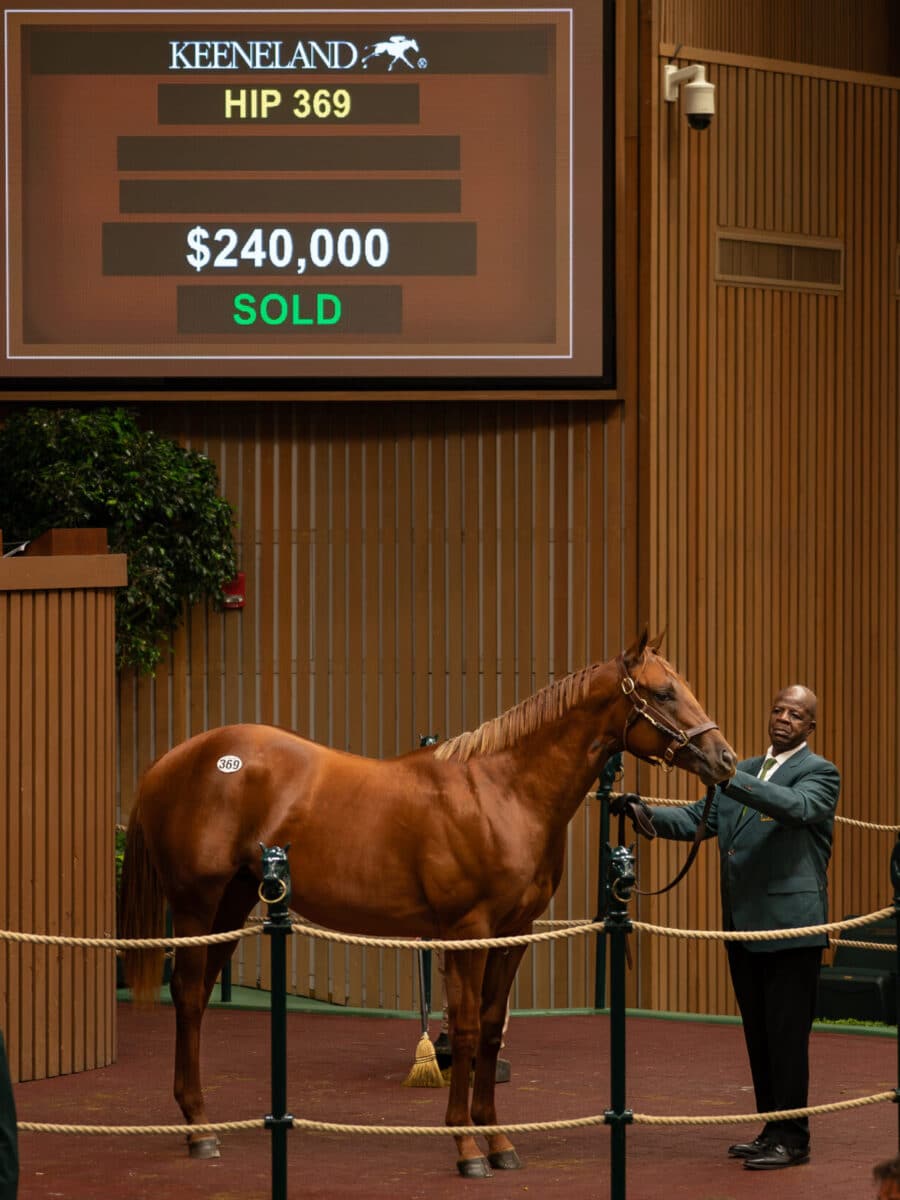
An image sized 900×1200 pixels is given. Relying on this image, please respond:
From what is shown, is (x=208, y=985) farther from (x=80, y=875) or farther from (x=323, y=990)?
(x=323, y=990)

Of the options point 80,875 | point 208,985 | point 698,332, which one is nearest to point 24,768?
point 80,875

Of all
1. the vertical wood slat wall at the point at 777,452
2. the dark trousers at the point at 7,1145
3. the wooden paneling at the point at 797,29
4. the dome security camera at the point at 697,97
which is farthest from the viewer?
the wooden paneling at the point at 797,29

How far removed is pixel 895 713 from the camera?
42.5 feet

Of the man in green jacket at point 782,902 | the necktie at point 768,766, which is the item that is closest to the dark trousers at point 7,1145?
the man in green jacket at point 782,902

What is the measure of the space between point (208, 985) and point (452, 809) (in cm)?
120

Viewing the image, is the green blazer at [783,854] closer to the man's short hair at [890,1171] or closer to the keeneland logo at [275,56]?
the man's short hair at [890,1171]

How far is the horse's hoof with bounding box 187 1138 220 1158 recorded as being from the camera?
667 centimetres

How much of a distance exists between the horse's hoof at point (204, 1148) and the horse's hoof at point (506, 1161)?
3.11 feet

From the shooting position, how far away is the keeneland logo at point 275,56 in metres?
11.1

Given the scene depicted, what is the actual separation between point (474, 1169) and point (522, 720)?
151 cm

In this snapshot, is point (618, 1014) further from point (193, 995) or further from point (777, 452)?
point (777, 452)

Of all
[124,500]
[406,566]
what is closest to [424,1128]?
[124,500]

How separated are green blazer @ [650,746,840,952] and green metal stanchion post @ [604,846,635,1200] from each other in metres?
0.71

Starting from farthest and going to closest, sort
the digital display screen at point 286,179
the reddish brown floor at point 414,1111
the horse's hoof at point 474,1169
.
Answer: the digital display screen at point 286,179 → the horse's hoof at point 474,1169 → the reddish brown floor at point 414,1111
